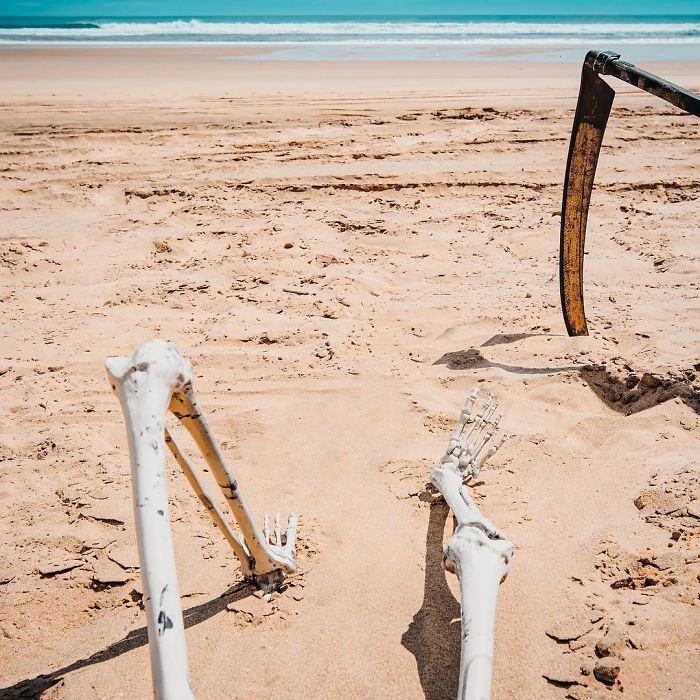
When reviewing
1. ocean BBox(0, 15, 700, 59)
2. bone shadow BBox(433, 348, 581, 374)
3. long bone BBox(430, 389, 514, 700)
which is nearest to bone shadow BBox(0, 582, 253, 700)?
long bone BBox(430, 389, 514, 700)

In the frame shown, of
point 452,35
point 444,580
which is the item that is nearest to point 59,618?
point 444,580

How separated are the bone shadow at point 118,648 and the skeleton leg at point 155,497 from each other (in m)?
0.93

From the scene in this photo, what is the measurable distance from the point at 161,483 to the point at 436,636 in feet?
3.56

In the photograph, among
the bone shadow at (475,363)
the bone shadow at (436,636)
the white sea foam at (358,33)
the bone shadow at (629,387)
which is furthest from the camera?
the white sea foam at (358,33)

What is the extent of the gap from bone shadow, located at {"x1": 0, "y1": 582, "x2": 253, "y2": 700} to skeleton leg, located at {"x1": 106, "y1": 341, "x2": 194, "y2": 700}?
0.93 m

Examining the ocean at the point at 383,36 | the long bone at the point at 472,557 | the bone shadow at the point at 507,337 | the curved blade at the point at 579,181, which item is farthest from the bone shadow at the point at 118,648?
the ocean at the point at 383,36

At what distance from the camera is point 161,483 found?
3.97 ft

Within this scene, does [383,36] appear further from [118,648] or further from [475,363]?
[118,648]

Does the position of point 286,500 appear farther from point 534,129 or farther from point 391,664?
point 534,129

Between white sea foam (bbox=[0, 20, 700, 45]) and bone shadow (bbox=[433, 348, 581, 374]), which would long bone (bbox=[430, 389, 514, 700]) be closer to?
bone shadow (bbox=[433, 348, 581, 374])

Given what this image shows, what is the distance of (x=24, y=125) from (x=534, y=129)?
583cm

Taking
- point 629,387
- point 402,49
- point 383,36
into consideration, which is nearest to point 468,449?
point 629,387

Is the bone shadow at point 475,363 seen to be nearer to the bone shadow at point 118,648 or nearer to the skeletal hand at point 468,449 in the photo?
the skeletal hand at point 468,449

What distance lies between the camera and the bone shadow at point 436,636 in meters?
1.75
